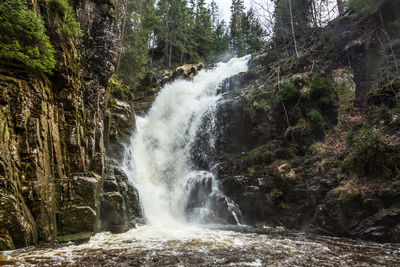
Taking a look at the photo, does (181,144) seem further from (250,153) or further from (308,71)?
(308,71)

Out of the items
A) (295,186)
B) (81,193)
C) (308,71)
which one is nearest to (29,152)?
(81,193)

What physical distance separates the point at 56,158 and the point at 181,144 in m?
10.3

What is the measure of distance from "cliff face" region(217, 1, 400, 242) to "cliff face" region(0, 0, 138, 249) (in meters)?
7.11

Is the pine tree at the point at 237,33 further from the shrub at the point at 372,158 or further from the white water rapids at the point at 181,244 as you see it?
the shrub at the point at 372,158

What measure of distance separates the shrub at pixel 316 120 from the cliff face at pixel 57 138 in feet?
33.3

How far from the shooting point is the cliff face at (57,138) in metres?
5.66

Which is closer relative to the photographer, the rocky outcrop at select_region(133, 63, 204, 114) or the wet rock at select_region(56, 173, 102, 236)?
the wet rock at select_region(56, 173, 102, 236)

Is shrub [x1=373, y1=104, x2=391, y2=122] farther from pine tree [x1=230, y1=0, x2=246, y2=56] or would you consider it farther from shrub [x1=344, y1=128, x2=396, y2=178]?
pine tree [x1=230, y1=0, x2=246, y2=56]

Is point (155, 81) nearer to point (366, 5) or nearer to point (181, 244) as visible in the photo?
point (366, 5)

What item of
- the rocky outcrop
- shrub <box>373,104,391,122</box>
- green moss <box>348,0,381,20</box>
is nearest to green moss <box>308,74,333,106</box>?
shrub <box>373,104,391,122</box>

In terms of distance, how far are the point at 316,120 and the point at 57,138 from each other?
38.4 feet

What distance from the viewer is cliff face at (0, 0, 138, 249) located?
566cm

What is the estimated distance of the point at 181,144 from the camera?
17156 mm

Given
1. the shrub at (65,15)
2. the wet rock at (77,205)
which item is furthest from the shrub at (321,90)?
the wet rock at (77,205)
